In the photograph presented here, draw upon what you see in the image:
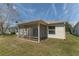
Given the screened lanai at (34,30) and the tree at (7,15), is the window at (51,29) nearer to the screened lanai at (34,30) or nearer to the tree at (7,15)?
the screened lanai at (34,30)

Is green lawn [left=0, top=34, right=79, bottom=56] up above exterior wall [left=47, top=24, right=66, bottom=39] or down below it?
below

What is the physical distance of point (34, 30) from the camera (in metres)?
4.72

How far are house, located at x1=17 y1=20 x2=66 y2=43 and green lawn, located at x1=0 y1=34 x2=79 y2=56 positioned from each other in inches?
3.2

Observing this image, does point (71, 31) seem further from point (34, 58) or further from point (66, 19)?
point (34, 58)

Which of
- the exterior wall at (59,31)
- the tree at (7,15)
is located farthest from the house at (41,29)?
the tree at (7,15)

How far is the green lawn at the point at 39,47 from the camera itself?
15.4 feet

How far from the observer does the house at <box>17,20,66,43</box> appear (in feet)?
15.4

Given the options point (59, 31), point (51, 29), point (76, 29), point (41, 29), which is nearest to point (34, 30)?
point (41, 29)

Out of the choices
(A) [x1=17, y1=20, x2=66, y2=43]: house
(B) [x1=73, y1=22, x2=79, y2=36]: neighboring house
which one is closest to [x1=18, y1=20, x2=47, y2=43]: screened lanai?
(A) [x1=17, y1=20, x2=66, y2=43]: house

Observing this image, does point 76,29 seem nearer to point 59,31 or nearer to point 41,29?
point 59,31

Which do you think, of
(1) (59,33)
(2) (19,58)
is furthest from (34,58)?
(1) (59,33)

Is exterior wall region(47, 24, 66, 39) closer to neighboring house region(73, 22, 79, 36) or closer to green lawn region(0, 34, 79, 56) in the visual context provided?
green lawn region(0, 34, 79, 56)

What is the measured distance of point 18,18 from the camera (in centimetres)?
473

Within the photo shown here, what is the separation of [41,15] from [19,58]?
755 millimetres
